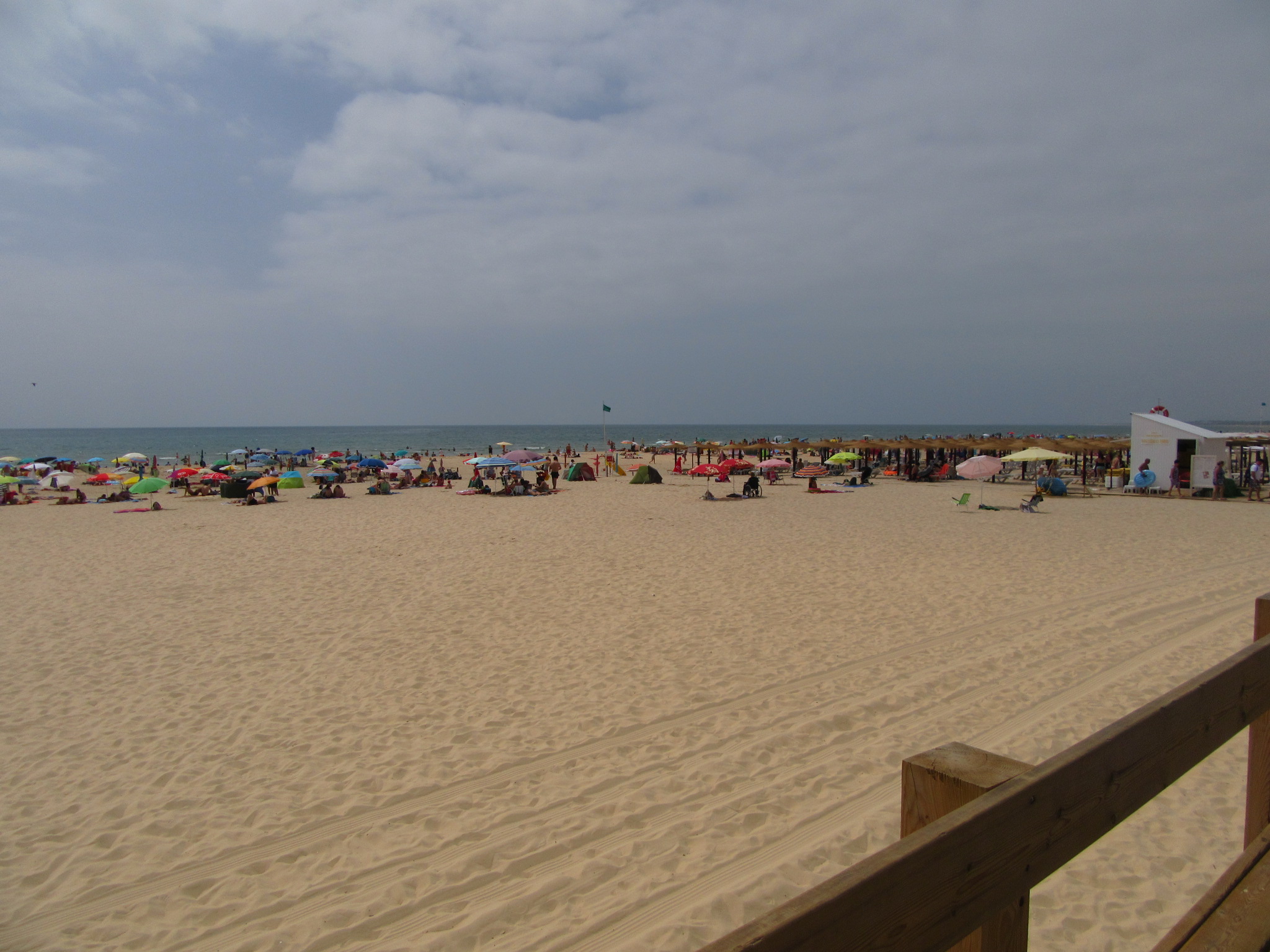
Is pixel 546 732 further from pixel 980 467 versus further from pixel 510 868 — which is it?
pixel 980 467

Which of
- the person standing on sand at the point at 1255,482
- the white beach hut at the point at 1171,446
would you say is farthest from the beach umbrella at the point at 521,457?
the person standing on sand at the point at 1255,482

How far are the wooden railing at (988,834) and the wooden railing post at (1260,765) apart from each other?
65 cm

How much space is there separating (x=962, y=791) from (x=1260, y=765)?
5.74 feet

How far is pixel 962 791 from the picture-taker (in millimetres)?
1240

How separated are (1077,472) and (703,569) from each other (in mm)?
31867

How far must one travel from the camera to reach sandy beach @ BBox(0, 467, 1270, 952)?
3.22 meters

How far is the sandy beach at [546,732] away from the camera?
3.22 metres

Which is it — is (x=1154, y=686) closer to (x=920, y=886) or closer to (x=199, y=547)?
(x=920, y=886)

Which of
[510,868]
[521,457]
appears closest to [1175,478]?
[521,457]

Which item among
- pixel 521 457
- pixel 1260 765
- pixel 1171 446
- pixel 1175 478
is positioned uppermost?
pixel 1171 446

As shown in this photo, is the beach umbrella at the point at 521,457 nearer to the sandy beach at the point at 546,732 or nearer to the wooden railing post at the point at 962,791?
the sandy beach at the point at 546,732

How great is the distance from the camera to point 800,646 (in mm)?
6605

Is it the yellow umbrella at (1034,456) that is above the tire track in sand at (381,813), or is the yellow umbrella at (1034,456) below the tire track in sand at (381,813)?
above

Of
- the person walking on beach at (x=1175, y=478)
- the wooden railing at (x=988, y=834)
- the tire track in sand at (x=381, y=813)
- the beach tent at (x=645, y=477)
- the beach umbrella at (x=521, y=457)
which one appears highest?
the wooden railing at (x=988, y=834)
